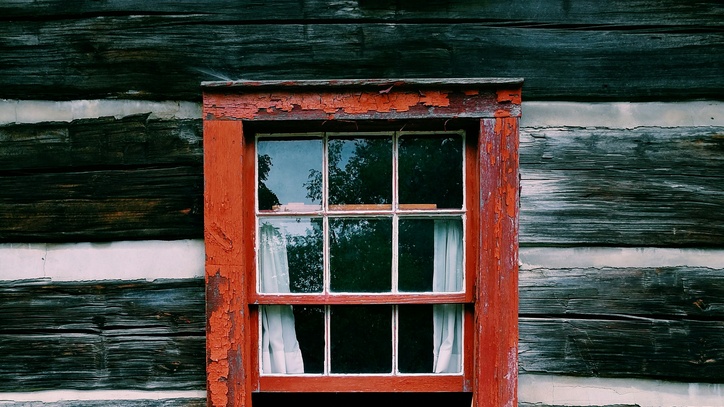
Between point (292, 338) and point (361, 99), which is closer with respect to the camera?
point (361, 99)

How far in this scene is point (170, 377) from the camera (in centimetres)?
172

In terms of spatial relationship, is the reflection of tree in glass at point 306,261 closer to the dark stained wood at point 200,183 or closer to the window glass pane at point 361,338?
the window glass pane at point 361,338

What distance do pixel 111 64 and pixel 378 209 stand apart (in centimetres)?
109

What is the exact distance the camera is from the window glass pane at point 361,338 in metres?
1.76

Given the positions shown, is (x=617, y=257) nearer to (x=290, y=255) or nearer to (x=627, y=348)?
(x=627, y=348)

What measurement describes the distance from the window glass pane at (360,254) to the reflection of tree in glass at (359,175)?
0.09m

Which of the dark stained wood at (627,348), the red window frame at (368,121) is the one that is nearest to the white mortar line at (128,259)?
the red window frame at (368,121)

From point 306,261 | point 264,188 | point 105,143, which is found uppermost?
point 105,143

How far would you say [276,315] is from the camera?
1.77 m

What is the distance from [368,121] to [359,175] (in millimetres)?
211

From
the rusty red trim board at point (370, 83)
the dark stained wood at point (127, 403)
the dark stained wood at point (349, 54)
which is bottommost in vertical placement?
Answer: the dark stained wood at point (127, 403)

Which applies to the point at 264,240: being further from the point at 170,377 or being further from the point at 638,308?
Result: the point at 638,308

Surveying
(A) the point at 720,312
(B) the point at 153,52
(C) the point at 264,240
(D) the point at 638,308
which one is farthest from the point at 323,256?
(A) the point at 720,312

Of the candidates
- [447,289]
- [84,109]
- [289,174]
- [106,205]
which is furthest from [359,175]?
[84,109]
